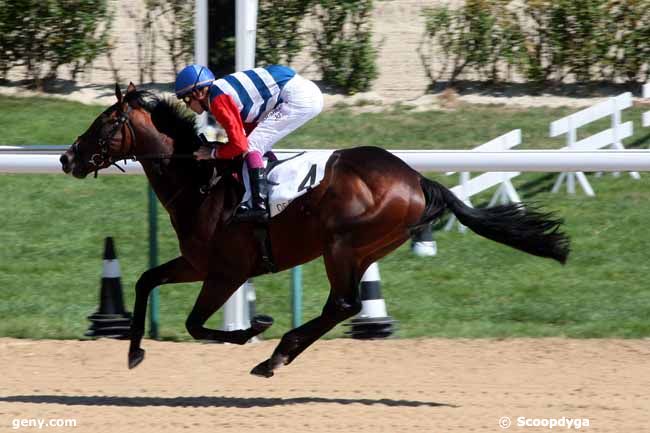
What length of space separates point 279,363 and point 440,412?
893 millimetres

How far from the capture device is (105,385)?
652 cm

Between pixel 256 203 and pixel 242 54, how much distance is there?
1.56 m

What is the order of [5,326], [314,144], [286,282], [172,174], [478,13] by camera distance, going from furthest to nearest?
[478,13] → [314,144] → [286,282] → [5,326] → [172,174]

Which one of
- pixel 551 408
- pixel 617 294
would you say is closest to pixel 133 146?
pixel 551 408

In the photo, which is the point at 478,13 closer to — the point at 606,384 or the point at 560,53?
the point at 560,53

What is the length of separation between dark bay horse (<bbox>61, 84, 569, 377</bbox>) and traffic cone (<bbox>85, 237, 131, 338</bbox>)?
118 cm

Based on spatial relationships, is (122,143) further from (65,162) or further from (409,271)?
(409,271)

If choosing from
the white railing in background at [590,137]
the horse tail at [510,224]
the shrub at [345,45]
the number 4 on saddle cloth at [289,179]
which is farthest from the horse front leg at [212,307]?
the shrub at [345,45]

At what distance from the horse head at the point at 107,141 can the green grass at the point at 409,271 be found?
5.51ft

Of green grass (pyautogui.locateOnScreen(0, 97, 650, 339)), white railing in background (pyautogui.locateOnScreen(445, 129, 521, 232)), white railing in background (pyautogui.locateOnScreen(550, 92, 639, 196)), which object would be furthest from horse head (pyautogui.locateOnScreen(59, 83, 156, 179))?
white railing in background (pyautogui.locateOnScreen(550, 92, 639, 196))

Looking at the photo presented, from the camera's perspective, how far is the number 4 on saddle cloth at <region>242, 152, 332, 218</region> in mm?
6105

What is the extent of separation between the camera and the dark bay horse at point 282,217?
6141 mm

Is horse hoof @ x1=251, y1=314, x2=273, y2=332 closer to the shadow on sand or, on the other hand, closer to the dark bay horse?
the dark bay horse

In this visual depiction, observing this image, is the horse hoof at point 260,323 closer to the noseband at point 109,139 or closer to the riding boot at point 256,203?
the riding boot at point 256,203
